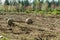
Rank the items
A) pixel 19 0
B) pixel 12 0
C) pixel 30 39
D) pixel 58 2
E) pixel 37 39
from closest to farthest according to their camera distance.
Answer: pixel 37 39 < pixel 30 39 < pixel 12 0 < pixel 19 0 < pixel 58 2

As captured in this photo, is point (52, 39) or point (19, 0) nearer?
point (52, 39)

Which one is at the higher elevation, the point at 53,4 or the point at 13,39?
the point at 13,39

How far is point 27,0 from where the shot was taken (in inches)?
1866

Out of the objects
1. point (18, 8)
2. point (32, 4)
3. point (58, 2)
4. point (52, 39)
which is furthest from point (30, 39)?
point (58, 2)

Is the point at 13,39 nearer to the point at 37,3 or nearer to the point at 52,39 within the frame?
the point at 52,39

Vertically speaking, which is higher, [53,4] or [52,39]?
[52,39]

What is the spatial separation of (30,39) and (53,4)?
3901 cm

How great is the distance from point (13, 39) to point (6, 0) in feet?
116

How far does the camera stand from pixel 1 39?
8.08m

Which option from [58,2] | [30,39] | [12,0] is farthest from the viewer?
[58,2]

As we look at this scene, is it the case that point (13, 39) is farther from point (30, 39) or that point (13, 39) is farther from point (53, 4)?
point (53, 4)

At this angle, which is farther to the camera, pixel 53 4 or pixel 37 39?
pixel 53 4

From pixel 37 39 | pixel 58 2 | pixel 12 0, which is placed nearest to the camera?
pixel 37 39

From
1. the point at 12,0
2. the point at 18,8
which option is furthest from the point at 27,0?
the point at 18,8
